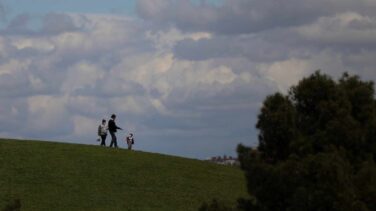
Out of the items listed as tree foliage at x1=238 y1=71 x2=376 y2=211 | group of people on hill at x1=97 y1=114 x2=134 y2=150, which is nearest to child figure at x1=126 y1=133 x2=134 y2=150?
group of people on hill at x1=97 y1=114 x2=134 y2=150

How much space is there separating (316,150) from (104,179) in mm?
22786

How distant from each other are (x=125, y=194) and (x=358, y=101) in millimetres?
20411

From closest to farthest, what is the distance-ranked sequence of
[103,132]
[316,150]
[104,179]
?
[316,150]
[104,179]
[103,132]

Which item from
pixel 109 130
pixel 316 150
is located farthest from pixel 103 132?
pixel 316 150

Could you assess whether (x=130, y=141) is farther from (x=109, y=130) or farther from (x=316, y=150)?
(x=316, y=150)

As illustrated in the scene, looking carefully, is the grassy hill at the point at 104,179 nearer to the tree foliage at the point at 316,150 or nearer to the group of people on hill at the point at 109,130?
the group of people on hill at the point at 109,130

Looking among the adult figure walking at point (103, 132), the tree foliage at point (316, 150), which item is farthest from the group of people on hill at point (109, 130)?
the tree foliage at point (316, 150)

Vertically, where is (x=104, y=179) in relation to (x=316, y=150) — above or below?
above

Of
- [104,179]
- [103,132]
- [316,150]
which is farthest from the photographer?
[103,132]

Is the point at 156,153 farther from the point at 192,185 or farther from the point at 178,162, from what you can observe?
the point at 192,185

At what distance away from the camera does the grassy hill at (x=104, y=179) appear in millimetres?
33281

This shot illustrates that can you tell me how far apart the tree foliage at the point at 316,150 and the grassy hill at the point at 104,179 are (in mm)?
16565

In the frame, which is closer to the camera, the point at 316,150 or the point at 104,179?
the point at 316,150

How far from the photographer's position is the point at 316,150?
49.3 feet
